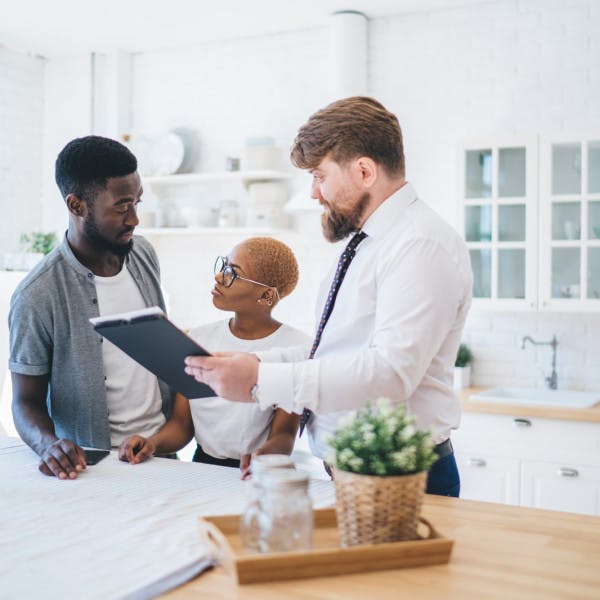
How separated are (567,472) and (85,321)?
247cm

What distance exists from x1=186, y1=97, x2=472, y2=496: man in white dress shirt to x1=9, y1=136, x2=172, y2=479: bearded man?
47cm

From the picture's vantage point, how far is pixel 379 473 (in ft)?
3.84

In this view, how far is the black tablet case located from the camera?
154cm

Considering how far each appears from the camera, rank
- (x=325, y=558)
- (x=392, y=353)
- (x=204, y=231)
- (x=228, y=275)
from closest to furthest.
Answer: (x=325, y=558)
(x=392, y=353)
(x=228, y=275)
(x=204, y=231)

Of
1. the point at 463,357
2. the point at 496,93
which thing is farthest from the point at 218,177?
the point at 463,357

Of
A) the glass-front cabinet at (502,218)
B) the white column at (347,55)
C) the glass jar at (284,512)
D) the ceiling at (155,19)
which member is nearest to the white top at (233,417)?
the glass jar at (284,512)

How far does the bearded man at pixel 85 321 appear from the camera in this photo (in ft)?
6.70

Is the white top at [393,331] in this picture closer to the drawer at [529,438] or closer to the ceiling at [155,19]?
the drawer at [529,438]

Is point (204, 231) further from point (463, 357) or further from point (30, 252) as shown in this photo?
point (463, 357)

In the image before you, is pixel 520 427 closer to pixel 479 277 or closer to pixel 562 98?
pixel 479 277

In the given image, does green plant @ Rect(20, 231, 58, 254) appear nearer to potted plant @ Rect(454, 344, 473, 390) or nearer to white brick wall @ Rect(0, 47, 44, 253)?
white brick wall @ Rect(0, 47, 44, 253)

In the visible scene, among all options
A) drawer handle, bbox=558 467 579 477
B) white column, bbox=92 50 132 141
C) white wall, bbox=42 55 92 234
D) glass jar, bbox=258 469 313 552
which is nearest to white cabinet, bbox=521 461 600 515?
drawer handle, bbox=558 467 579 477

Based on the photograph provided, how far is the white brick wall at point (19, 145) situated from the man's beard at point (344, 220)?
4.04 m

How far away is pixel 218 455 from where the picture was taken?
2027mm
